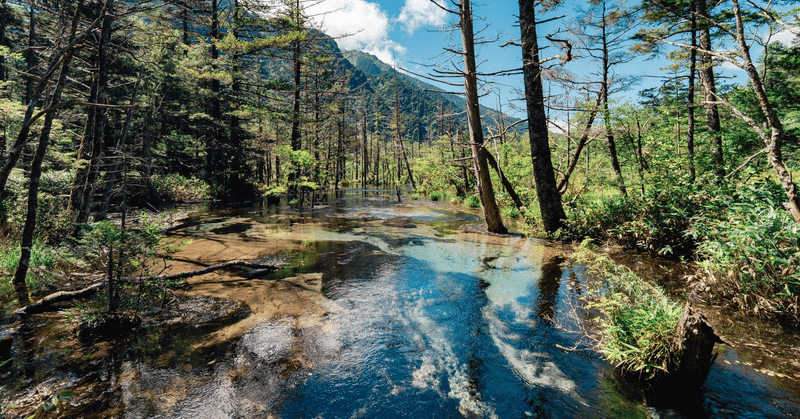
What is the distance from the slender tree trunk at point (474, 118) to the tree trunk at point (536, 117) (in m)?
1.36

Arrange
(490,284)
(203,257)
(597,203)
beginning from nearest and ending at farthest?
(490,284) → (203,257) → (597,203)

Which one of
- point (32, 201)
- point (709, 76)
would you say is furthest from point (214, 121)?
point (709, 76)

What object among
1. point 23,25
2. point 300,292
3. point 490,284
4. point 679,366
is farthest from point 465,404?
point 23,25

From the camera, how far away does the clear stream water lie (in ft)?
9.27

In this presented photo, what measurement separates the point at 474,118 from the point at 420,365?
7572 mm

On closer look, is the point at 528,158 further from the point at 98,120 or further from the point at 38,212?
the point at 38,212

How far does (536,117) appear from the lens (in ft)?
27.0

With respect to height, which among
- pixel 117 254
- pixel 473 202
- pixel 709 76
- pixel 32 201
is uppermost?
pixel 709 76

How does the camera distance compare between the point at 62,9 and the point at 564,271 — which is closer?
the point at 62,9

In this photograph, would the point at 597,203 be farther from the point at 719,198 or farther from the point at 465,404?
the point at 465,404

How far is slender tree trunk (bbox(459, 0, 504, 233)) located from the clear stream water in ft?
13.2

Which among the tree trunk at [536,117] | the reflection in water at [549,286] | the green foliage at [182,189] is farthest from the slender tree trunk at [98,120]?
the green foliage at [182,189]

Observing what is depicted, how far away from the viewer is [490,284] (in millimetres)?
5934

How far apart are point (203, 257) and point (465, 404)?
7033mm
